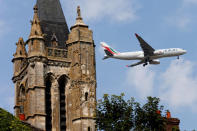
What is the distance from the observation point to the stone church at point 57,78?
10844 cm

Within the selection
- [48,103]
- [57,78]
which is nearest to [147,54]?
[57,78]

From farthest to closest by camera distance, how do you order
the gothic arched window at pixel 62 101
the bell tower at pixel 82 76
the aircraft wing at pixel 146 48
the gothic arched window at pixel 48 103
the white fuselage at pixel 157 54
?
the gothic arched window at pixel 62 101, the gothic arched window at pixel 48 103, the aircraft wing at pixel 146 48, the white fuselage at pixel 157 54, the bell tower at pixel 82 76

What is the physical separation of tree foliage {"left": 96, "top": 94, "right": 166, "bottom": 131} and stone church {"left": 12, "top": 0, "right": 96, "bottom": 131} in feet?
81.7

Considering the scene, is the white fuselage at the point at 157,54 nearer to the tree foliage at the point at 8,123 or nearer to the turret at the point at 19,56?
the turret at the point at 19,56

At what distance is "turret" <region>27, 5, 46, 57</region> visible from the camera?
11119 centimetres

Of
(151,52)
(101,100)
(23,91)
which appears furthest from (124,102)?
(23,91)

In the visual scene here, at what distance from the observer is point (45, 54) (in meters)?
112

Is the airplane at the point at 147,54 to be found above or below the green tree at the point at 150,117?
above

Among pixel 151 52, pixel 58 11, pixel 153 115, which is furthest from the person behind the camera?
pixel 58 11

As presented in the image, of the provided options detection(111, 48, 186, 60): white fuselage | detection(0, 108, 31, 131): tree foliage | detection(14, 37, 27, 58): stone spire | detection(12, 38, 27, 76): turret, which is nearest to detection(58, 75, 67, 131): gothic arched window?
detection(12, 38, 27, 76): turret

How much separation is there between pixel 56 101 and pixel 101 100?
28699 millimetres

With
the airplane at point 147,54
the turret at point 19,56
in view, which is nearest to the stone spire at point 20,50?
the turret at point 19,56

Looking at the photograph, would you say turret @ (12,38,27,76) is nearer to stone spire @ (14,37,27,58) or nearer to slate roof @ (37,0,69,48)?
stone spire @ (14,37,27,58)

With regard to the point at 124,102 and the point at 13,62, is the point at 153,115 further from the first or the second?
the point at 13,62
